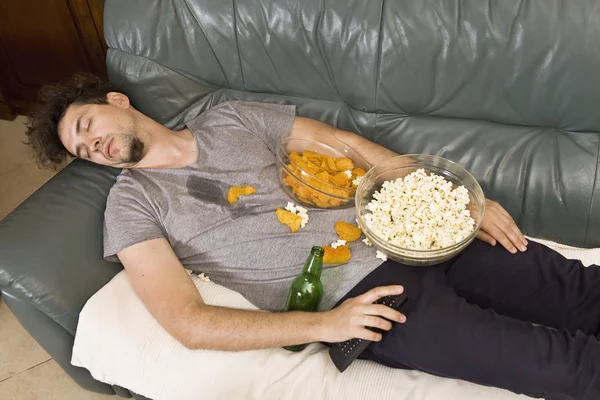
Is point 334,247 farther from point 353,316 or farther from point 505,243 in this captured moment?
point 505,243

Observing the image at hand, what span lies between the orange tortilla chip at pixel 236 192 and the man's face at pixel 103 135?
0.29m

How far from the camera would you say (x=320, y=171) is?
1.57m

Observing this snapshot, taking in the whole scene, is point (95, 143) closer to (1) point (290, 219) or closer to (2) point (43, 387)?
(1) point (290, 219)

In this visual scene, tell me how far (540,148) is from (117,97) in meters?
1.31

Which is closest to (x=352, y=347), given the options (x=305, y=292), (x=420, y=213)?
(x=305, y=292)

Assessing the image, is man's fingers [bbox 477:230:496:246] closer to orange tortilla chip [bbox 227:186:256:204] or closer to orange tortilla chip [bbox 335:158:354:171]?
orange tortilla chip [bbox 335:158:354:171]

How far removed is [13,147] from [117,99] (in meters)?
1.38

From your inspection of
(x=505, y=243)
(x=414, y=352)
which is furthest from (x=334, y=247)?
(x=505, y=243)

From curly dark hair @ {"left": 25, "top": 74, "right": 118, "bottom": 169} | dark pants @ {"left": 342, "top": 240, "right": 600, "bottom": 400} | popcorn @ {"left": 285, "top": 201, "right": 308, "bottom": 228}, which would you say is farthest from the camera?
curly dark hair @ {"left": 25, "top": 74, "right": 118, "bottom": 169}

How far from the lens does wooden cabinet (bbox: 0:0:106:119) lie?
2.24 m

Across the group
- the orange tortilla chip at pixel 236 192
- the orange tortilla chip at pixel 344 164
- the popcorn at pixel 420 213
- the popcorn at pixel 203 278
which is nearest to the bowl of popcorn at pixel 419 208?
the popcorn at pixel 420 213

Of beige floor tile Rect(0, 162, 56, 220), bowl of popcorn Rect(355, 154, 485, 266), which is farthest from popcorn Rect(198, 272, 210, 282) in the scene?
beige floor tile Rect(0, 162, 56, 220)

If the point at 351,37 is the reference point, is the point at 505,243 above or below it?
below

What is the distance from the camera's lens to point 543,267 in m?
1.39
